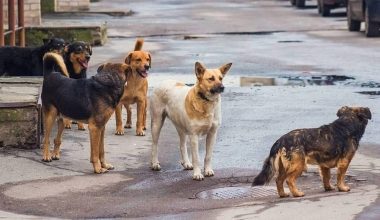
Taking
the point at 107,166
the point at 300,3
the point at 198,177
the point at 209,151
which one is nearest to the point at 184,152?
the point at 209,151

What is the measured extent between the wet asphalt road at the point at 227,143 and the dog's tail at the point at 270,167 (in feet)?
0.54

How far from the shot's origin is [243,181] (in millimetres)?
9992

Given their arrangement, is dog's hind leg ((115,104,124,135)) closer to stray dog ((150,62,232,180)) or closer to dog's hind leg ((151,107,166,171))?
dog's hind leg ((151,107,166,171))

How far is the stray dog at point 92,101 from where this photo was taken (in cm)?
1052

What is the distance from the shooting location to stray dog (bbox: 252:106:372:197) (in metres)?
8.98

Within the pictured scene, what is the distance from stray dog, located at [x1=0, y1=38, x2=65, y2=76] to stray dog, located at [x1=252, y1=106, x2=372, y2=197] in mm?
5879

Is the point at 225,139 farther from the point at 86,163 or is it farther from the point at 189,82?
the point at 189,82

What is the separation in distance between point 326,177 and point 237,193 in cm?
78

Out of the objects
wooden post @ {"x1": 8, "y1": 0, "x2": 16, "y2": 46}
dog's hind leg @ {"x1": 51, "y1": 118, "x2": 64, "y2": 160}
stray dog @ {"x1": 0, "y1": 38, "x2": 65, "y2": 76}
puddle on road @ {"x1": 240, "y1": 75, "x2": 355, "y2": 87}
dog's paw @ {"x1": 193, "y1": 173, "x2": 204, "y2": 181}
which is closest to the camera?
dog's paw @ {"x1": 193, "y1": 173, "x2": 204, "y2": 181}

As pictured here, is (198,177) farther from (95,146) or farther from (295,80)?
(295,80)

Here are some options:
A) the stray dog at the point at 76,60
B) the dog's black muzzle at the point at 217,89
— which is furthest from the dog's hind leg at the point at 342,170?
the stray dog at the point at 76,60

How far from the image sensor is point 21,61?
47.7 feet

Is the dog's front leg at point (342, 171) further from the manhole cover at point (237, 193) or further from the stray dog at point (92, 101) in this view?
the stray dog at point (92, 101)

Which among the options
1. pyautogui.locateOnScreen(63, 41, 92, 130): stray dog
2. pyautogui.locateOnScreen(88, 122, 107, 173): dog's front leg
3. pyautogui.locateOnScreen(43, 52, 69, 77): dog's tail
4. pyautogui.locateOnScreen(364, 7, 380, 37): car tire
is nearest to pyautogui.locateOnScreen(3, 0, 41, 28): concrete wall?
pyautogui.locateOnScreen(364, 7, 380, 37): car tire
